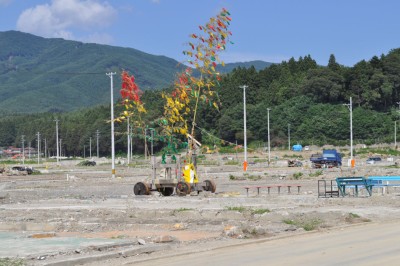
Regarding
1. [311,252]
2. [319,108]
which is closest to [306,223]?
Answer: [311,252]

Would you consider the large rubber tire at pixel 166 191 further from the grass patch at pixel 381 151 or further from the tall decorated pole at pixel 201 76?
the grass patch at pixel 381 151

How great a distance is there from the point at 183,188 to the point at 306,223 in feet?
48.7

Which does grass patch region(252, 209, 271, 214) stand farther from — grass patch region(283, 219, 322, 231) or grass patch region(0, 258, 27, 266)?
grass patch region(0, 258, 27, 266)

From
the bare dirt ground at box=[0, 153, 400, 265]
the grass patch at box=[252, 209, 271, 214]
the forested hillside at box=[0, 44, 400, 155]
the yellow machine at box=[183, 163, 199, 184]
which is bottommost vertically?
the bare dirt ground at box=[0, 153, 400, 265]

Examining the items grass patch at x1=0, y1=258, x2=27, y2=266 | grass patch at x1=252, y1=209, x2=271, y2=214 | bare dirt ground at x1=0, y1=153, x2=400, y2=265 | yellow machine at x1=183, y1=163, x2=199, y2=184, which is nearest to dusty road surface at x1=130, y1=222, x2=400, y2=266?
bare dirt ground at x1=0, y1=153, x2=400, y2=265

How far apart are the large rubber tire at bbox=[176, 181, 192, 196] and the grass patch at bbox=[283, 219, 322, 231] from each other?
13828 millimetres

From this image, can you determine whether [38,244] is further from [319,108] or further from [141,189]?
[319,108]

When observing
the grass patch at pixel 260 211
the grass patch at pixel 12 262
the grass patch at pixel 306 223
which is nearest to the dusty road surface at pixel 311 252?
the grass patch at pixel 306 223

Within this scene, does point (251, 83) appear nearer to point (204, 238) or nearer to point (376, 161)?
point (376, 161)

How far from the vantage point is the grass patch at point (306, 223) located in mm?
18445

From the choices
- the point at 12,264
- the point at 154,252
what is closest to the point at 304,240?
the point at 154,252

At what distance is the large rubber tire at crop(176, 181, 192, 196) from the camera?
3381 centimetres

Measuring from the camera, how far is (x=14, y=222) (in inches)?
865

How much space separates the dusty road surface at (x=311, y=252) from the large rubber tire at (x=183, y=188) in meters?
16.7
